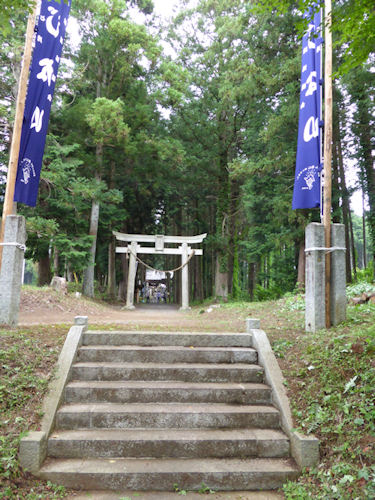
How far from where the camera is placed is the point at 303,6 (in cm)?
404

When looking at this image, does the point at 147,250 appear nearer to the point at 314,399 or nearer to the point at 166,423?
the point at 166,423

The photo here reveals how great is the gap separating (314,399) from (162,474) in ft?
5.31

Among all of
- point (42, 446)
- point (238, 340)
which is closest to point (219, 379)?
point (238, 340)

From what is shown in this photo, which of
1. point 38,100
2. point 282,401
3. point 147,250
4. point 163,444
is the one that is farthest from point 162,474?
point 147,250

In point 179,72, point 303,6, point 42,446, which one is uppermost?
point 179,72

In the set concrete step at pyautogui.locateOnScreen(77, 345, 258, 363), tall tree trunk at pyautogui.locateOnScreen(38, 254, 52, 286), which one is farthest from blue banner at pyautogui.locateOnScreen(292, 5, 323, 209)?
tall tree trunk at pyautogui.locateOnScreen(38, 254, 52, 286)

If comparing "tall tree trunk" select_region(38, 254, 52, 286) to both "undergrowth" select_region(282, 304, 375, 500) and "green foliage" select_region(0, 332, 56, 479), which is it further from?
"undergrowth" select_region(282, 304, 375, 500)

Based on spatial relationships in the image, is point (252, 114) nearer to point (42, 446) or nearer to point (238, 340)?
point (238, 340)

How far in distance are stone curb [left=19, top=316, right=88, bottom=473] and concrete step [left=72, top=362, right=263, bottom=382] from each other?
0.16 m

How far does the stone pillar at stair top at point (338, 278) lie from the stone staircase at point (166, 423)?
5.08ft

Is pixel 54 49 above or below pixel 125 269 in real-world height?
above

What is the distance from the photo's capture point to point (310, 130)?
5.62m

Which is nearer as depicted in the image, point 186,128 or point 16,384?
point 16,384

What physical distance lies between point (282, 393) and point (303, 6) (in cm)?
441
